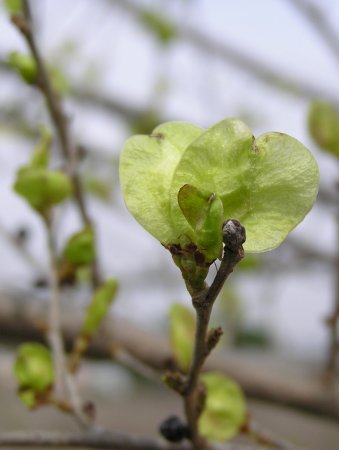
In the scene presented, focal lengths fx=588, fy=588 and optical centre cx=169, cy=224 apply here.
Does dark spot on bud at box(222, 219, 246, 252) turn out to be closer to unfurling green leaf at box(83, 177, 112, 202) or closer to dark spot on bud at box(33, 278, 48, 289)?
dark spot on bud at box(33, 278, 48, 289)

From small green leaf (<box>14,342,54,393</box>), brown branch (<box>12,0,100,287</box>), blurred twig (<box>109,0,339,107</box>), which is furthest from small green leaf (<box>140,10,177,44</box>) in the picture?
small green leaf (<box>14,342,54,393</box>)

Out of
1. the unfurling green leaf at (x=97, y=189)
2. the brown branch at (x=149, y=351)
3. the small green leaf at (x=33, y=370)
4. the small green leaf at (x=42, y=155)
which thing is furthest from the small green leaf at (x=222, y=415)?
the unfurling green leaf at (x=97, y=189)

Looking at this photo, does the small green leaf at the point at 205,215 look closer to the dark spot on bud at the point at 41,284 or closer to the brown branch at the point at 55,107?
the brown branch at the point at 55,107

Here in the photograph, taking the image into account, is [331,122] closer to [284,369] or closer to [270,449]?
[270,449]

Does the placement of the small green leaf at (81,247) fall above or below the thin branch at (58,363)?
above

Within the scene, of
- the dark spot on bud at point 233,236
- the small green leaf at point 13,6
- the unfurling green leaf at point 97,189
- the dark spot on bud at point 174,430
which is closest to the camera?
the dark spot on bud at point 233,236

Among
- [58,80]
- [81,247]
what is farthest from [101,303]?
[58,80]

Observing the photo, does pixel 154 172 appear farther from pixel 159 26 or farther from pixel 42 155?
pixel 159 26
